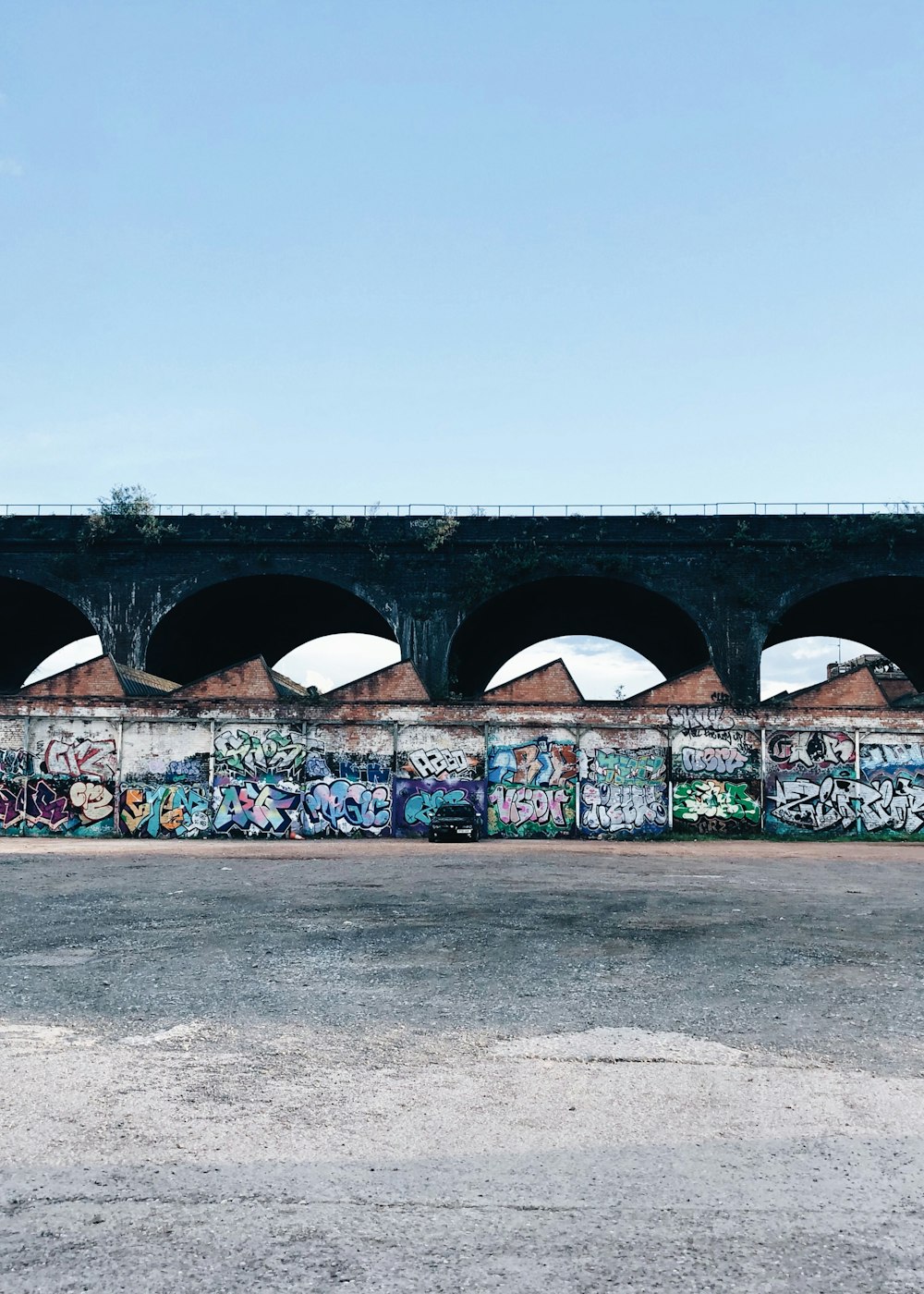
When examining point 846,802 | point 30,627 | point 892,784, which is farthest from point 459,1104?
point 30,627

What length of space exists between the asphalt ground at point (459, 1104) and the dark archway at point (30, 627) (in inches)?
962

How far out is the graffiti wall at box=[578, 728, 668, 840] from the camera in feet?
81.9

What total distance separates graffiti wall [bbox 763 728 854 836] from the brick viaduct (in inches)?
153

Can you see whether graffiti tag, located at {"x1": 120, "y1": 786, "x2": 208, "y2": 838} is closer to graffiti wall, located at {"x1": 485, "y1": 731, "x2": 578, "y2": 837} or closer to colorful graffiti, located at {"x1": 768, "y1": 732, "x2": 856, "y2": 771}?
graffiti wall, located at {"x1": 485, "y1": 731, "x2": 578, "y2": 837}

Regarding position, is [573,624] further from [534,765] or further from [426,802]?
[426,802]

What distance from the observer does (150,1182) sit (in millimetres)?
3924

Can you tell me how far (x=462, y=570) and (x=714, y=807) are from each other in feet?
37.0

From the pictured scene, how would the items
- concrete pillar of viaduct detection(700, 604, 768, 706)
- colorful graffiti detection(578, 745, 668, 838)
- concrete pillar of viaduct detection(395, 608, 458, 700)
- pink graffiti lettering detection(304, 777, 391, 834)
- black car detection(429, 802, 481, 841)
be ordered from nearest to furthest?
black car detection(429, 802, 481, 841) → pink graffiti lettering detection(304, 777, 391, 834) → colorful graffiti detection(578, 745, 668, 838) → concrete pillar of viaduct detection(700, 604, 768, 706) → concrete pillar of viaduct detection(395, 608, 458, 700)

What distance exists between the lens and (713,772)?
25.2 metres

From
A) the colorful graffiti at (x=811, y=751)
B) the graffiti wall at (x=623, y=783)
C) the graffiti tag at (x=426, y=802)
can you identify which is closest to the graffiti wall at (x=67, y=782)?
the graffiti tag at (x=426, y=802)

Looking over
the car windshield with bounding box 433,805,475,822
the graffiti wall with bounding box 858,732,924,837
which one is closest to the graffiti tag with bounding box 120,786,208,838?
the car windshield with bounding box 433,805,475,822

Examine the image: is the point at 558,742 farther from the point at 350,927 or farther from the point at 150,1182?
the point at 150,1182

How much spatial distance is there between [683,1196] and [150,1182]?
2.39m

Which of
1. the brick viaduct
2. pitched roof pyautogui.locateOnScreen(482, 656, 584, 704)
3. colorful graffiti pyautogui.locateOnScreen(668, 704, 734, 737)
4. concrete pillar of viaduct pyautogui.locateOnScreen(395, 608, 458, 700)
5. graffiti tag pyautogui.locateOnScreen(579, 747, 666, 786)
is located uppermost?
the brick viaduct
